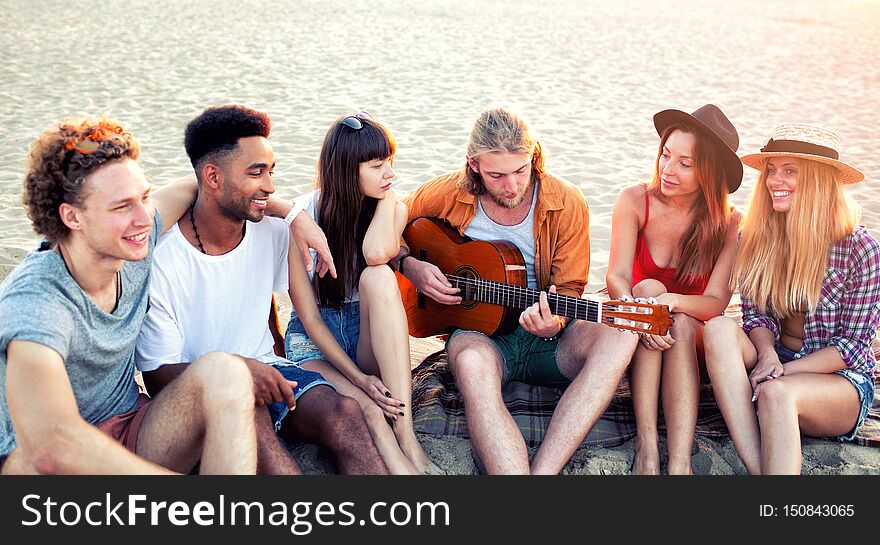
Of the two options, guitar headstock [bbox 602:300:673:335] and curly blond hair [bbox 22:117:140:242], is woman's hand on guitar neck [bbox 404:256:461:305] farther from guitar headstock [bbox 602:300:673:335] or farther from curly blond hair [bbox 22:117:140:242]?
curly blond hair [bbox 22:117:140:242]

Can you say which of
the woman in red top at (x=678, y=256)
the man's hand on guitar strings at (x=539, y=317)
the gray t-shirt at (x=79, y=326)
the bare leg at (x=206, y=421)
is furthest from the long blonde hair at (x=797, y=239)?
the gray t-shirt at (x=79, y=326)

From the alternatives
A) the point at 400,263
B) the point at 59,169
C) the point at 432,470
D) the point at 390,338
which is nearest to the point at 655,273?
the point at 400,263

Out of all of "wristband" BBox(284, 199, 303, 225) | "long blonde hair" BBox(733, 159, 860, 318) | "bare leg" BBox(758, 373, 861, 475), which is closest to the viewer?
"bare leg" BBox(758, 373, 861, 475)

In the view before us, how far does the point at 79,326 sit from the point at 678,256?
2.68 metres

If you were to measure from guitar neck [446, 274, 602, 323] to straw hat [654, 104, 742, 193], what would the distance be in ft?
3.22

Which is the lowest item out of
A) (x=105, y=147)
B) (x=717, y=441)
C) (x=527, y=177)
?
(x=717, y=441)

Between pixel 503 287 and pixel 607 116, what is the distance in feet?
21.8

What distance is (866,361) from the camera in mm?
3543

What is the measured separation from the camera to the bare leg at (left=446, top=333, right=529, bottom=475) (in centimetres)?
331

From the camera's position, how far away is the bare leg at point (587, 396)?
3389 mm

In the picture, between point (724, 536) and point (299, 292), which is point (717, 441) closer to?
point (724, 536)

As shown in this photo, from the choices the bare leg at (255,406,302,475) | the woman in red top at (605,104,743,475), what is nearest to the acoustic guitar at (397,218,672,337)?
the woman in red top at (605,104,743,475)

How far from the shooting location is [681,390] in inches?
140

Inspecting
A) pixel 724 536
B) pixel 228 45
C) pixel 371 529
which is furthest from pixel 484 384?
pixel 228 45
